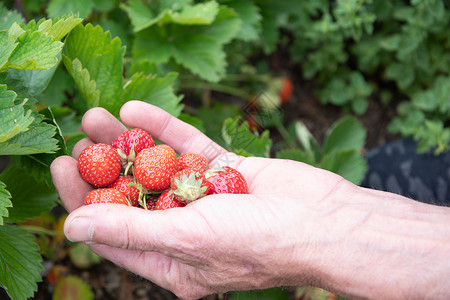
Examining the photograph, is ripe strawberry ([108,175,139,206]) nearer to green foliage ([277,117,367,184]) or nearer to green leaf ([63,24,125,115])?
green leaf ([63,24,125,115])

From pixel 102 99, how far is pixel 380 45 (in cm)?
174

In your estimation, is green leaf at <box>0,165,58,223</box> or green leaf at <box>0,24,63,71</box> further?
green leaf at <box>0,165,58,223</box>

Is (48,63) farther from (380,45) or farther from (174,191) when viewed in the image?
(380,45)

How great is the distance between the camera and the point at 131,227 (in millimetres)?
1051

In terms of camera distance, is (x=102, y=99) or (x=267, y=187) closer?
(x=267, y=187)

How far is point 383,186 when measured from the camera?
85.9 inches

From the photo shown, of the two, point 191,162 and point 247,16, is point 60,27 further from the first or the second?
point 247,16

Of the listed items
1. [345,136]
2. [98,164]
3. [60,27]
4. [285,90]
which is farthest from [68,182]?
[285,90]

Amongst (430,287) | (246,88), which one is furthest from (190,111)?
(430,287)

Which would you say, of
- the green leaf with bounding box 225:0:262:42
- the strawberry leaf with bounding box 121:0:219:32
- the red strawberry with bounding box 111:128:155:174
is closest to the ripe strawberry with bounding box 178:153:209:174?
the red strawberry with bounding box 111:128:155:174

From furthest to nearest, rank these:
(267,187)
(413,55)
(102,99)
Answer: (413,55)
(102,99)
(267,187)

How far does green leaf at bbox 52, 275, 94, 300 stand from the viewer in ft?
5.63

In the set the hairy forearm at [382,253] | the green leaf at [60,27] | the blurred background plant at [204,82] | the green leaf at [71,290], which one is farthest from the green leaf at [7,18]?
the hairy forearm at [382,253]

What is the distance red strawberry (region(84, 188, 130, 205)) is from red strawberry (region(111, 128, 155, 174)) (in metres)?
0.16
